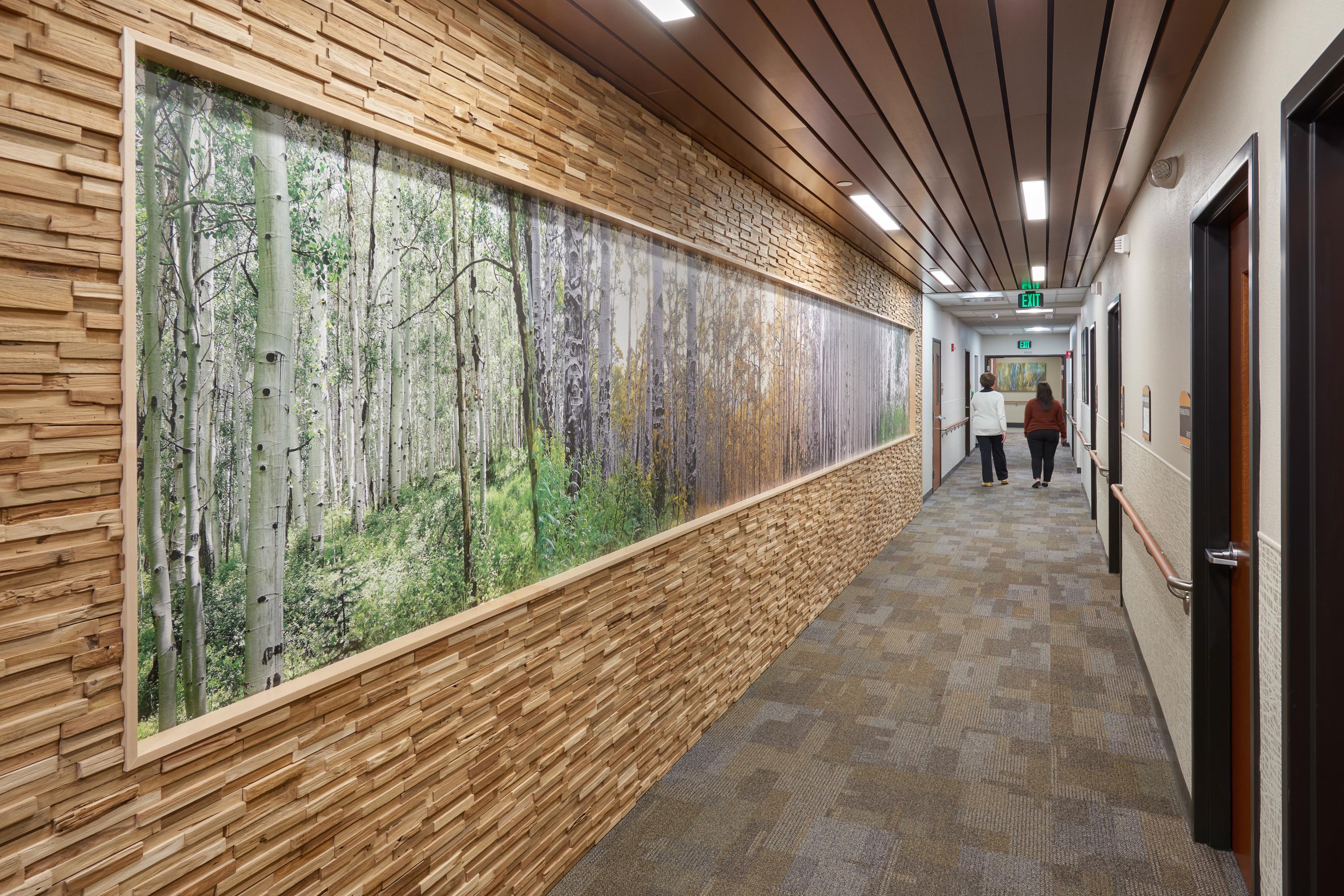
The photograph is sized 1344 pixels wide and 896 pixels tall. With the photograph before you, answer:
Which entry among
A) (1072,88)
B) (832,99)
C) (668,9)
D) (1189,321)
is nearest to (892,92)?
(832,99)

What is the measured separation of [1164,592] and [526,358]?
2.92 m

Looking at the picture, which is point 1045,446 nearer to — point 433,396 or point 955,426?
point 955,426

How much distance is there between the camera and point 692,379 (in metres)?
3.33

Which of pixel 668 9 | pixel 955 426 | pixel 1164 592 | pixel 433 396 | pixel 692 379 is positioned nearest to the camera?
pixel 433 396

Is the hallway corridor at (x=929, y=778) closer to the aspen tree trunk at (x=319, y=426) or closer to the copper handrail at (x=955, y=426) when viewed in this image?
the aspen tree trunk at (x=319, y=426)

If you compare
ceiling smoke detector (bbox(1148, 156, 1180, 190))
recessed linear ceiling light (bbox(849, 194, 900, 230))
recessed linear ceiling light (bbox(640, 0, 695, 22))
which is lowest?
ceiling smoke detector (bbox(1148, 156, 1180, 190))

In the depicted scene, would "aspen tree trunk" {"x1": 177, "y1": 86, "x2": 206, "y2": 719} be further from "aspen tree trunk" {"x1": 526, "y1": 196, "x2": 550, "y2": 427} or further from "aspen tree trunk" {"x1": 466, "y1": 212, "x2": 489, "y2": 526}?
"aspen tree trunk" {"x1": 526, "y1": 196, "x2": 550, "y2": 427}

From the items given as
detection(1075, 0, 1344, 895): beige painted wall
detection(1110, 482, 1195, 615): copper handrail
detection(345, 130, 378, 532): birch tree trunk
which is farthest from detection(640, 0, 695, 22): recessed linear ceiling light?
detection(1110, 482, 1195, 615): copper handrail

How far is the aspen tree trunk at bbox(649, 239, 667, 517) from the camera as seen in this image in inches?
118

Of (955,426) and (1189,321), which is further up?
(1189,321)

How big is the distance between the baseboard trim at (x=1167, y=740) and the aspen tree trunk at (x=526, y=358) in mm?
2407

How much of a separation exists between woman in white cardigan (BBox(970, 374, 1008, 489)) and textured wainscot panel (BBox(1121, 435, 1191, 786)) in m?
6.82

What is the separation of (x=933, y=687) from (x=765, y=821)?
156cm

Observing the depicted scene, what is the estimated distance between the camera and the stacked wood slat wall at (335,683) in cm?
119
